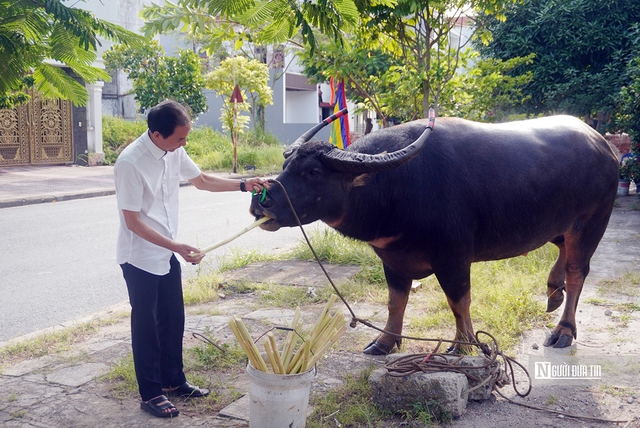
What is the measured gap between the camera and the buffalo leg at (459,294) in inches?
155

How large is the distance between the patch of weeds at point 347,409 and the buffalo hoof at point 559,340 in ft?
5.25

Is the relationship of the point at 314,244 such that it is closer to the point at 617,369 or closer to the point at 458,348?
the point at 458,348

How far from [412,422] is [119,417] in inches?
61.5

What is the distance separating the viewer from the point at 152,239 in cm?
322

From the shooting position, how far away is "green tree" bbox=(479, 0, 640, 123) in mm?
13047

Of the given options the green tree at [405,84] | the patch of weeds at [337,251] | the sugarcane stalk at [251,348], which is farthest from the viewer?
the patch of weeds at [337,251]

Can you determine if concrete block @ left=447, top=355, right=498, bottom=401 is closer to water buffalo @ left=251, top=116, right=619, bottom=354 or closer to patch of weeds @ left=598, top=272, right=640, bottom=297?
water buffalo @ left=251, top=116, right=619, bottom=354

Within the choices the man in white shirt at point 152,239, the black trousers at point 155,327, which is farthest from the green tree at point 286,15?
the black trousers at point 155,327

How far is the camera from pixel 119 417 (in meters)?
3.33

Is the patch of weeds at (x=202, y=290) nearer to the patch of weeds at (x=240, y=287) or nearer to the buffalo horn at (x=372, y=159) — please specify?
the patch of weeds at (x=240, y=287)

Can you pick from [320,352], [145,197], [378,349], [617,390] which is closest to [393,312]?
[378,349]

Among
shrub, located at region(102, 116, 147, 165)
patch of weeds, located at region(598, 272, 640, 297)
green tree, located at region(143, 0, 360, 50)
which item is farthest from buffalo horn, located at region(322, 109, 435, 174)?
shrub, located at region(102, 116, 147, 165)

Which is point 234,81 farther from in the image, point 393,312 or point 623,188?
point 393,312

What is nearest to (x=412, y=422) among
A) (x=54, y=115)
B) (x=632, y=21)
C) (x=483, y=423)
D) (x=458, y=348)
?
(x=483, y=423)
